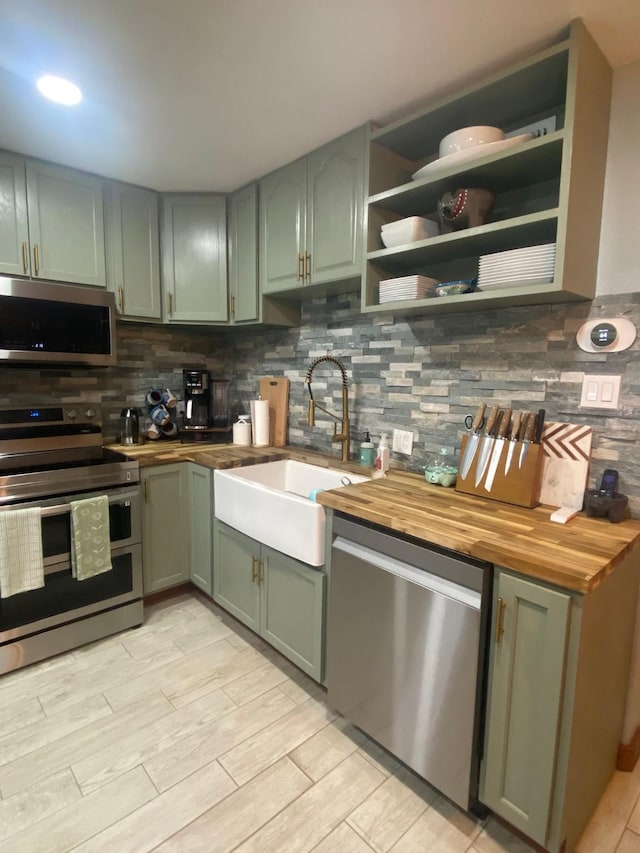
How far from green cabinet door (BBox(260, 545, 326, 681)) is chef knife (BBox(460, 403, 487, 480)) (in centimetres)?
67

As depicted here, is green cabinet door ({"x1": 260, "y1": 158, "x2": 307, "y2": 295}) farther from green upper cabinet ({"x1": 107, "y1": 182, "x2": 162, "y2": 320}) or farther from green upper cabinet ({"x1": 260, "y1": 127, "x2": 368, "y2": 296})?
green upper cabinet ({"x1": 107, "y1": 182, "x2": 162, "y2": 320})

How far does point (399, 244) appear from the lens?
68.1 inches

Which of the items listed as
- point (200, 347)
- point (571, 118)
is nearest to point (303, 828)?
point (571, 118)

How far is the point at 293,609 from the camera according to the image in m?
1.81

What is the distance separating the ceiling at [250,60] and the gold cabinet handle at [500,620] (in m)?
1.59

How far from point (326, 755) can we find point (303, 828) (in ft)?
0.86

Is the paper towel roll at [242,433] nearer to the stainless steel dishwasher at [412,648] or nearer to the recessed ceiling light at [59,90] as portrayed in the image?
the stainless steel dishwasher at [412,648]

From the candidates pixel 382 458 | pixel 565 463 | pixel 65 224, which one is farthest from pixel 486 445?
pixel 65 224

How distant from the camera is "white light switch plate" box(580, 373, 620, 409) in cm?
143

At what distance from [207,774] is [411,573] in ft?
3.21

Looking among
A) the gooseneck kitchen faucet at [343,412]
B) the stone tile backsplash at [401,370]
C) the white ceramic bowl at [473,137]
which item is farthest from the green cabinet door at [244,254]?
the white ceramic bowl at [473,137]

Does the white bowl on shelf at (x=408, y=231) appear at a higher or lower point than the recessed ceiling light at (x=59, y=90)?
lower

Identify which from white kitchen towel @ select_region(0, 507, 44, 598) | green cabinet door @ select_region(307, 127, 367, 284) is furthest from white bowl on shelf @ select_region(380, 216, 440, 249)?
white kitchen towel @ select_region(0, 507, 44, 598)

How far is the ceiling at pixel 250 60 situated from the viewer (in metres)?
1.23
